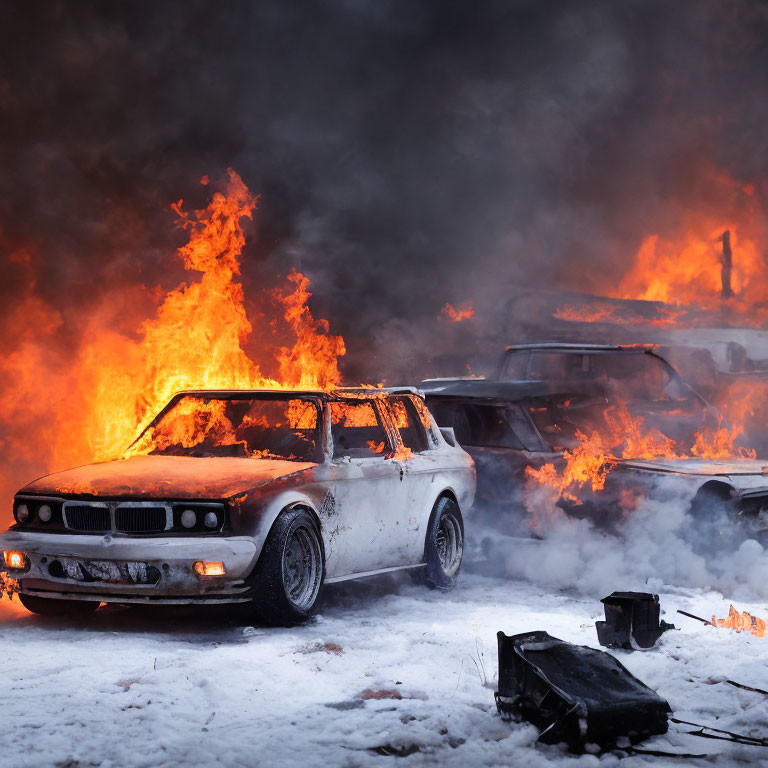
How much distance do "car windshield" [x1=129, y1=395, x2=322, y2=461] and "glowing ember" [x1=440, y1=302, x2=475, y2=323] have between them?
67.3 ft

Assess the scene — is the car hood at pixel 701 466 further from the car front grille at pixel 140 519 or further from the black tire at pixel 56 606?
the black tire at pixel 56 606

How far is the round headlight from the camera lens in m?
6.14

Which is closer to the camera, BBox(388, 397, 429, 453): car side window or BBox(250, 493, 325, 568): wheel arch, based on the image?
BBox(250, 493, 325, 568): wheel arch

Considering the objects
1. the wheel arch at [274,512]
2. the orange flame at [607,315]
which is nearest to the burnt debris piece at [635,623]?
the wheel arch at [274,512]

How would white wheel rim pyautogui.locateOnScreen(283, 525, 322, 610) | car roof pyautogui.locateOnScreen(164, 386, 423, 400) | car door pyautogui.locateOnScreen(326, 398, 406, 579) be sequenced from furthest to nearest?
car roof pyautogui.locateOnScreen(164, 386, 423, 400) < car door pyautogui.locateOnScreen(326, 398, 406, 579) < white wheel rim pyautogui.locateOnScreen(283, 525, 322, 610)

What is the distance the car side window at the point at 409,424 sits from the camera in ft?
27.9

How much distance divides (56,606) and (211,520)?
53.9 inches

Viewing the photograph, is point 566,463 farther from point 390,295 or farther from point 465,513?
point 390,295

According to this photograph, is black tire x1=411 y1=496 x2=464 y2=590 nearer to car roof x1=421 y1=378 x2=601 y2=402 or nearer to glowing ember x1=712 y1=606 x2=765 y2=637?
car roof x1=421 y1=378 x2=601 y2=402

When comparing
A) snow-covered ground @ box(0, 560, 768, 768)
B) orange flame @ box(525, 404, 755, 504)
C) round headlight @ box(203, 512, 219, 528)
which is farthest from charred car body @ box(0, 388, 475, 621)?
orange flame @ box(525, 404, 755, 504)

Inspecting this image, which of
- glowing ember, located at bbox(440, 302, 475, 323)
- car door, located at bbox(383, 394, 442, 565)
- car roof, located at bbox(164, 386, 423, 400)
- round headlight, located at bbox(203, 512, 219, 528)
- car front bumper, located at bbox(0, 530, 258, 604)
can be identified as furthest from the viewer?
glowing ember, located at bbox(440, 302, 475, 323)

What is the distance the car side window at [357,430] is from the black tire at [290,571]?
0.99m

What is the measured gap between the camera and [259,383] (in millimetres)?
9172

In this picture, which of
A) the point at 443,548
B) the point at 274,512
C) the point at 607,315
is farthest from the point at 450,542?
the point at 607,315
